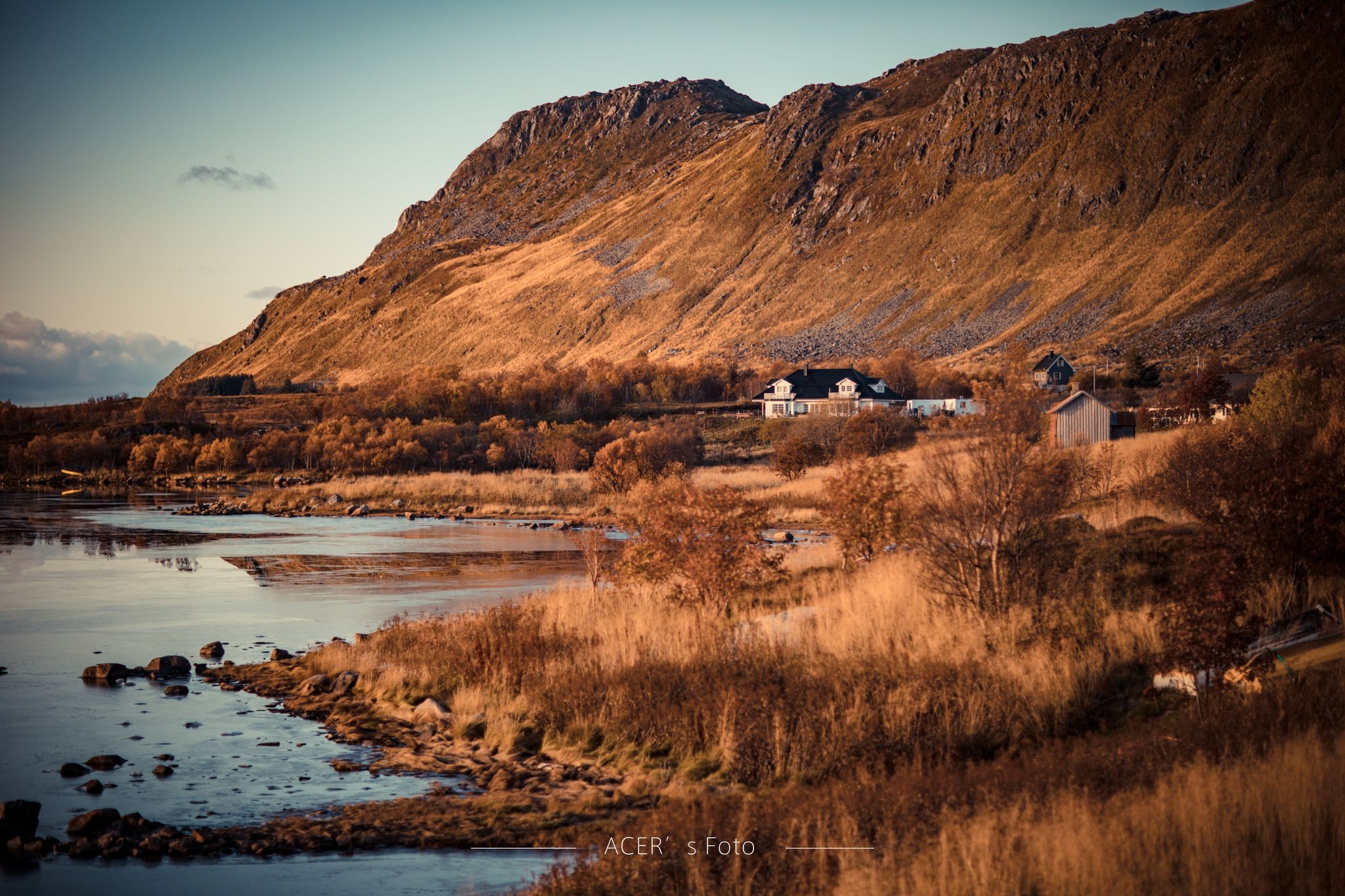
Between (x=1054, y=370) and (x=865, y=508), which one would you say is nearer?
(x=865, y=508)

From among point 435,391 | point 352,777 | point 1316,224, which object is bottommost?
point 352,777

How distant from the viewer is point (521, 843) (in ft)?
38.0

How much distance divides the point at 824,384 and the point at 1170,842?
106m

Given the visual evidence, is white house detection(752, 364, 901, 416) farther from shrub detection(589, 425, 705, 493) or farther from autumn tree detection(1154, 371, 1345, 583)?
autumn tree detection(1154, 371, 1345, 583)

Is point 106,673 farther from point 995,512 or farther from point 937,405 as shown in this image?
point 937,405

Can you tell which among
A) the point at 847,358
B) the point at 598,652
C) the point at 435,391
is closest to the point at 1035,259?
the point at 847,358

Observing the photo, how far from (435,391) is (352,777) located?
10672 cm

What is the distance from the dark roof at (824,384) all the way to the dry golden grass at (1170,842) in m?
101

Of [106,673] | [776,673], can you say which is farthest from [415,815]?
[106,673]

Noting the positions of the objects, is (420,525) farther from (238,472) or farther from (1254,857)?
(1254,857)

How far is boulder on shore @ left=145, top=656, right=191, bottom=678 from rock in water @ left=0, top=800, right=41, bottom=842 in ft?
27.1

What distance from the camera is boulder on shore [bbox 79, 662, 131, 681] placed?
66.1 feet

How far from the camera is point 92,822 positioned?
40.0 feet

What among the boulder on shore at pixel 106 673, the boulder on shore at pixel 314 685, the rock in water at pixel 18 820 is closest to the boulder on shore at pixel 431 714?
the boulder on shore at pixel 314 685
